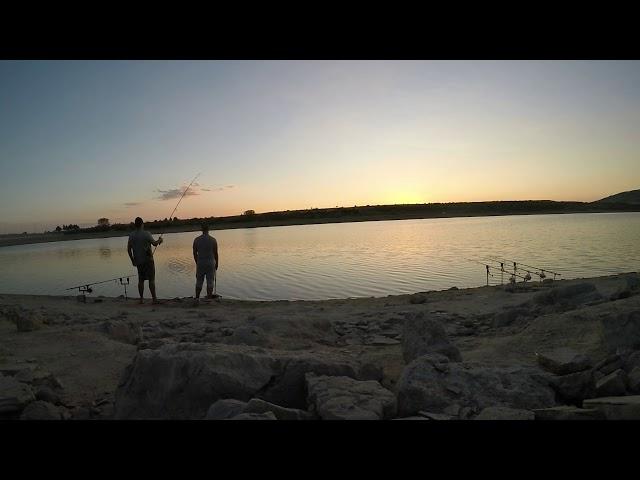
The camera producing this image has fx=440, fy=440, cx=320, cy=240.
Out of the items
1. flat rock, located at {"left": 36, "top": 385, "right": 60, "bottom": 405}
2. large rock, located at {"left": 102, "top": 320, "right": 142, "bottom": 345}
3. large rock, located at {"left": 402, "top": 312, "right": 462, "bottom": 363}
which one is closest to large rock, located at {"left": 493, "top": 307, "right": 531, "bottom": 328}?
large rock, located at {"left": 402, "top": 312, "right": 462, "bottom": 363}

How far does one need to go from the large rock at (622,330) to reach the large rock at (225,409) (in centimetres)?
361

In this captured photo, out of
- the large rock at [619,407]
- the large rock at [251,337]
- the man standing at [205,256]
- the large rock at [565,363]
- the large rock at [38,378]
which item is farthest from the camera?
the man standing at [205,256]

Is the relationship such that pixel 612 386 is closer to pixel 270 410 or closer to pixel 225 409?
pixel 270 410

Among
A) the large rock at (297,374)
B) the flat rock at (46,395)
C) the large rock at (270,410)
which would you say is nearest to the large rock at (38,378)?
the flat rock at (46,395)

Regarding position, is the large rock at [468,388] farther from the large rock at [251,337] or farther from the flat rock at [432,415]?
the large rock at [251,337]

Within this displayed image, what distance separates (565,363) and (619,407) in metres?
1.04

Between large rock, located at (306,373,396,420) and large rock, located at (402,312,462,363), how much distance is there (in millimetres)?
1335

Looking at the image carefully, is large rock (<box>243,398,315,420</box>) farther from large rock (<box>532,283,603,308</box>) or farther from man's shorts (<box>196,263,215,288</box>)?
man's shorts (<box>196,263,215,288</box>)

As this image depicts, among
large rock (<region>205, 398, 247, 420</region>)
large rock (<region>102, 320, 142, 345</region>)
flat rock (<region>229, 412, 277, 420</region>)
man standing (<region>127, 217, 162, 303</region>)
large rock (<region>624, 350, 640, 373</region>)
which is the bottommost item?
large rock (<region>102, 320, 142, 345</region>)

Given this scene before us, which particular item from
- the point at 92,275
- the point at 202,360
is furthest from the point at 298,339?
the point at 92,275

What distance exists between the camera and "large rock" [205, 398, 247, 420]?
284 centimetres

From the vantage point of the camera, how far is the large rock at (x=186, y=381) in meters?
3.36
